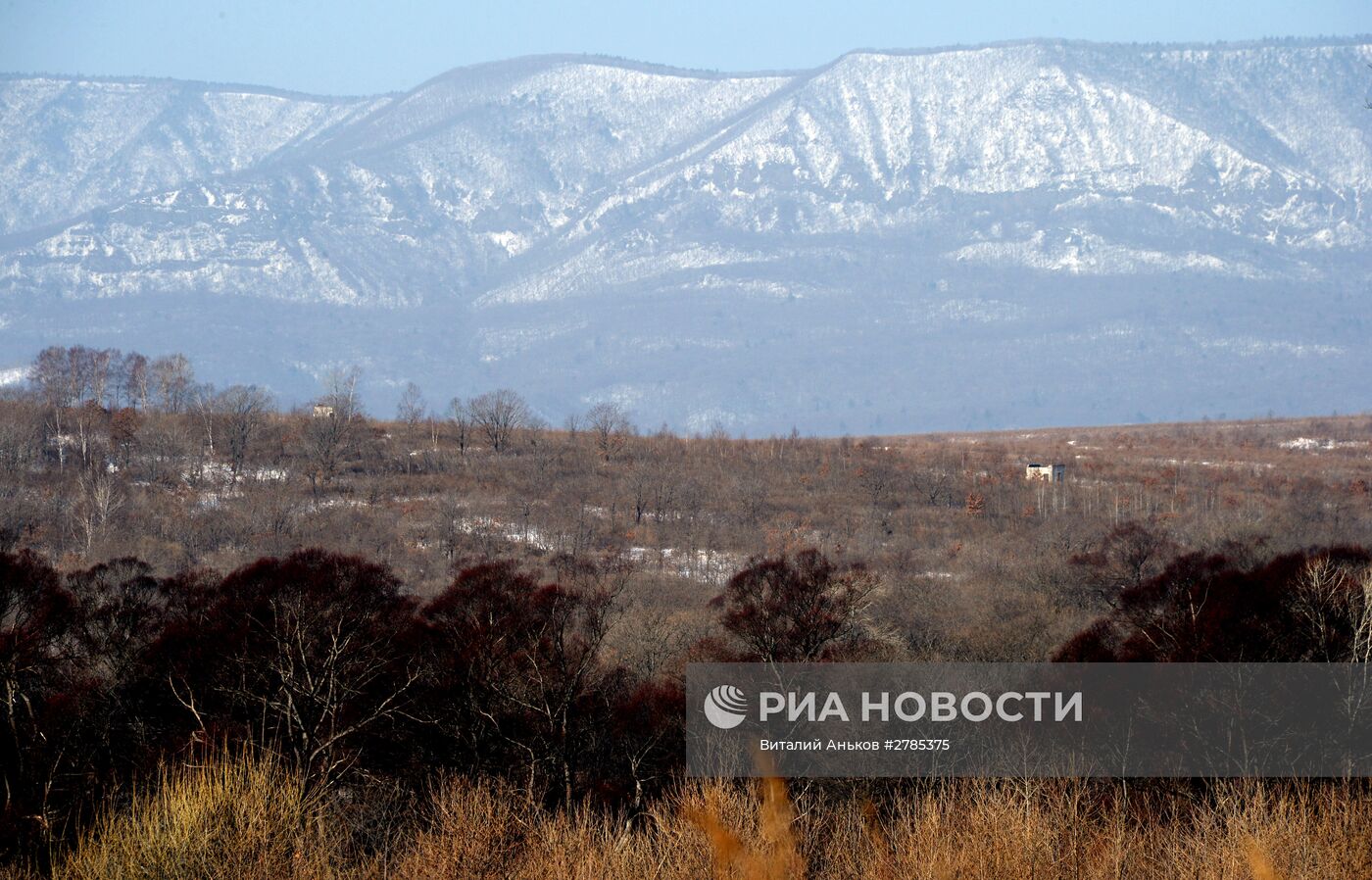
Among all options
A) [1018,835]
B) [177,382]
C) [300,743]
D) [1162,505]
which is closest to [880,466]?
[1162,505]

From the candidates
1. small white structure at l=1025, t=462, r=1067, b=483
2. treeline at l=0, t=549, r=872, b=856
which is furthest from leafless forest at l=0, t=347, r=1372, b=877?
small white structure at l=1025, t=462, r=1067, b=483

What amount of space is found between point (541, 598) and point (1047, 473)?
71172mm

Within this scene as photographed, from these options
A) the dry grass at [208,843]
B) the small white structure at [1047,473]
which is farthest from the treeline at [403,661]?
the small white structure at [1047,473]

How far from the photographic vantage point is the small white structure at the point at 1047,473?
10706 centimetres

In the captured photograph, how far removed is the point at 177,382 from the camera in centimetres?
13012

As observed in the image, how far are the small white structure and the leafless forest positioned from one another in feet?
3.76

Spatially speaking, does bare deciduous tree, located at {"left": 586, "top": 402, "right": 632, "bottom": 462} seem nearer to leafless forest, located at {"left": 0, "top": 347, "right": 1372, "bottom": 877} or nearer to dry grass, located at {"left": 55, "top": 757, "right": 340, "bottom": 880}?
leafless forest, located at {"left": 0, "top": 347, "right": 1372, "bottom": 877}

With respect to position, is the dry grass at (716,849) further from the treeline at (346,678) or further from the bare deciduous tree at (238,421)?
the bare deciduous tree at (238,421)

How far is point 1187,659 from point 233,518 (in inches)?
2462

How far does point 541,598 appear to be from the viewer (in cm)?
4291

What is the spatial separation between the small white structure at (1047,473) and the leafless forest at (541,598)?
1145mm

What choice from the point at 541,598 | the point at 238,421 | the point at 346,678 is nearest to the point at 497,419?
the point at 238,421

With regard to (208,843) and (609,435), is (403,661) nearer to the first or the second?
(208,843)

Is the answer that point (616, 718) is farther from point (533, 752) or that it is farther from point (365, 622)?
point (365, 622)
